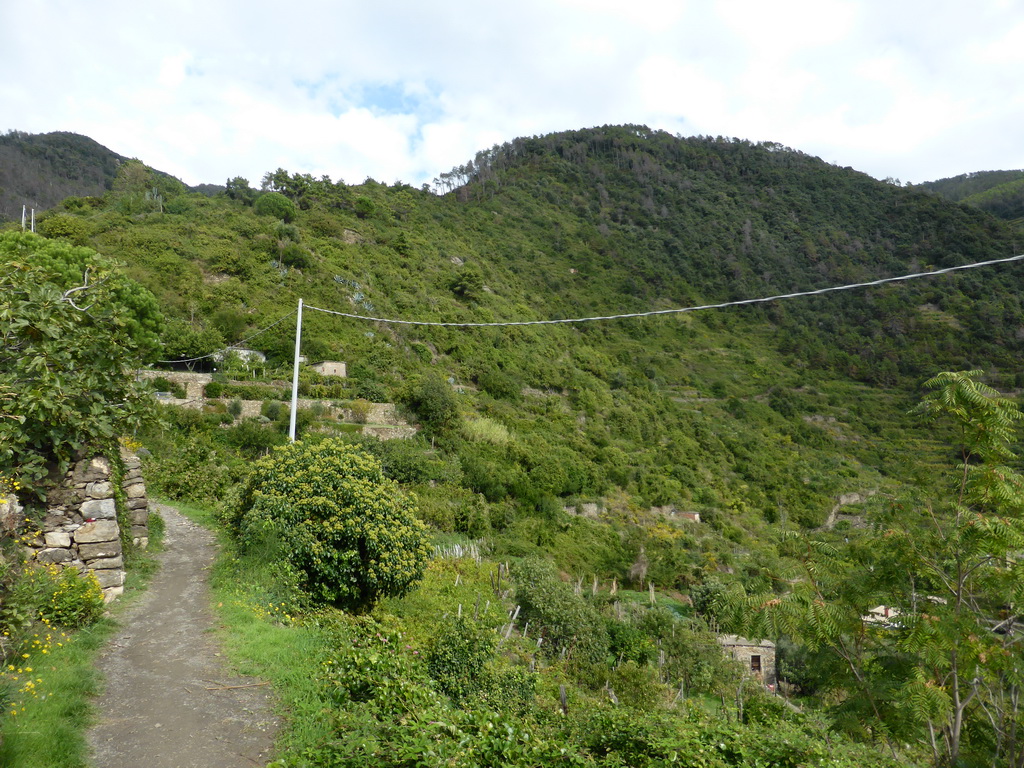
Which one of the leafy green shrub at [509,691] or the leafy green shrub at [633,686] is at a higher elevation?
the leafy green shrub at [509,691]

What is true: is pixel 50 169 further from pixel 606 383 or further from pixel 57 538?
pixel 57 538

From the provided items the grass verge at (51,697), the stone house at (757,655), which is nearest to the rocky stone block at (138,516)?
the grass verge at (51,697)

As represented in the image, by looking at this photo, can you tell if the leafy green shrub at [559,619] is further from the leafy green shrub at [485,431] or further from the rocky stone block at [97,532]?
the leafy green shrub at [485,431]

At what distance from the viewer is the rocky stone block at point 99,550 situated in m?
6.73

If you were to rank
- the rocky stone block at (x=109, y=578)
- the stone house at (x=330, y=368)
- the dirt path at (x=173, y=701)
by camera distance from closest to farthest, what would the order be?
1. the dirt path at (x=173, y=701)
2. the rocky stone block at (x=109, y=578)
3. the stone house at (x=330, y=368)

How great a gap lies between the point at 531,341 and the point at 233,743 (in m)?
51.1

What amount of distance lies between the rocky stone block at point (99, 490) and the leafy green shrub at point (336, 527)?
6.05 ft

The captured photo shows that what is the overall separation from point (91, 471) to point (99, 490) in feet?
0.78

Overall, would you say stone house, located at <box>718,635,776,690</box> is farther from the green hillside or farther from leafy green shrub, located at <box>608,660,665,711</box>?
leafy green shrub, located at <box>608,660,665,711</box>

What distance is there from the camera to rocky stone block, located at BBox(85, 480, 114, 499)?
22.2ft

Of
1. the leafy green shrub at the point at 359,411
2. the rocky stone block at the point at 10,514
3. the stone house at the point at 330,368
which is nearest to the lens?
the rocky stone block at the point at 10,514

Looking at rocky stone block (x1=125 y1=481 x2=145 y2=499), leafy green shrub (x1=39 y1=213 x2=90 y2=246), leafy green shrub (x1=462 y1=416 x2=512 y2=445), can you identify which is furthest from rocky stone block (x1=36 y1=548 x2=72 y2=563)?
leafy green shrub (x1=39 y1=213 x2=90 y2=246)

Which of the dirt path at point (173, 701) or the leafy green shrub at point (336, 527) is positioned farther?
the leafy green shrub at point (336, 527)

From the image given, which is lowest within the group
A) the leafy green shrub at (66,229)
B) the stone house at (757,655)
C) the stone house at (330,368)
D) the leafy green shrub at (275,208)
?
the stone house at (757,655)
